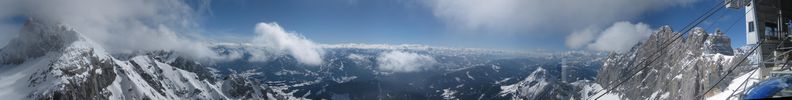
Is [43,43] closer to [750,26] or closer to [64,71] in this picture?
[64,71]

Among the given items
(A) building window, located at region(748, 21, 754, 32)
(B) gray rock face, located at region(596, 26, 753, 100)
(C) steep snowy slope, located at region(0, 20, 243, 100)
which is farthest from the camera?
(C) steep snowy slope, located at region(0, 20, 243, 100)

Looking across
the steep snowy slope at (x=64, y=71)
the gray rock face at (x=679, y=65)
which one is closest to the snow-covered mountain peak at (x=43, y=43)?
the steep snowy slope at (x=64, y=71)

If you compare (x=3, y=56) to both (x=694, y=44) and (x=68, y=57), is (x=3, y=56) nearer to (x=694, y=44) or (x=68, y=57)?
(x=68, y=57)

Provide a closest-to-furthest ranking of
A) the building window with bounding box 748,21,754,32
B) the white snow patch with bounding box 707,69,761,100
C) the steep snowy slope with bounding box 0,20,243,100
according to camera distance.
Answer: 1. the white snow patch with bounding box 707,69,761,100
2. the building window with bounding box 748,21,754,32
3. the steep snowy slope with bounding box 0,20,243,100

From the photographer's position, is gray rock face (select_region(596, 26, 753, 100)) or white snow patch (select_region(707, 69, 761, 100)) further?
gray rock face (select_region(596, 26, 753, 100))

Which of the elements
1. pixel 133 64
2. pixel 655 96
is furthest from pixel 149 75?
pixel 655 96

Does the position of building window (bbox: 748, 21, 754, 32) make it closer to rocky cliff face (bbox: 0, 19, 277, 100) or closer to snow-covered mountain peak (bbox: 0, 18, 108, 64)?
rocky cliff face (bbox: 0, 19, 277, 100)

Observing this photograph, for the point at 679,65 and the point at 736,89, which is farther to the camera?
the point at 679,65

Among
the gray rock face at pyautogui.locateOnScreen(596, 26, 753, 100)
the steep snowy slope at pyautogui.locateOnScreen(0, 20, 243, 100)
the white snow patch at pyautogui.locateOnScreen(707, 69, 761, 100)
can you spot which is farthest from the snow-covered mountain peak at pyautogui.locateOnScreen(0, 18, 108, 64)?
the white snow patch at pyautogui.locateOnScreen(707, 69, 761, 100)

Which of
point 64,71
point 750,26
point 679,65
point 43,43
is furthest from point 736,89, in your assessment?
point 43,43

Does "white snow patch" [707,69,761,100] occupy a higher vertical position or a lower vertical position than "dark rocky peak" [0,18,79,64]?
lower
